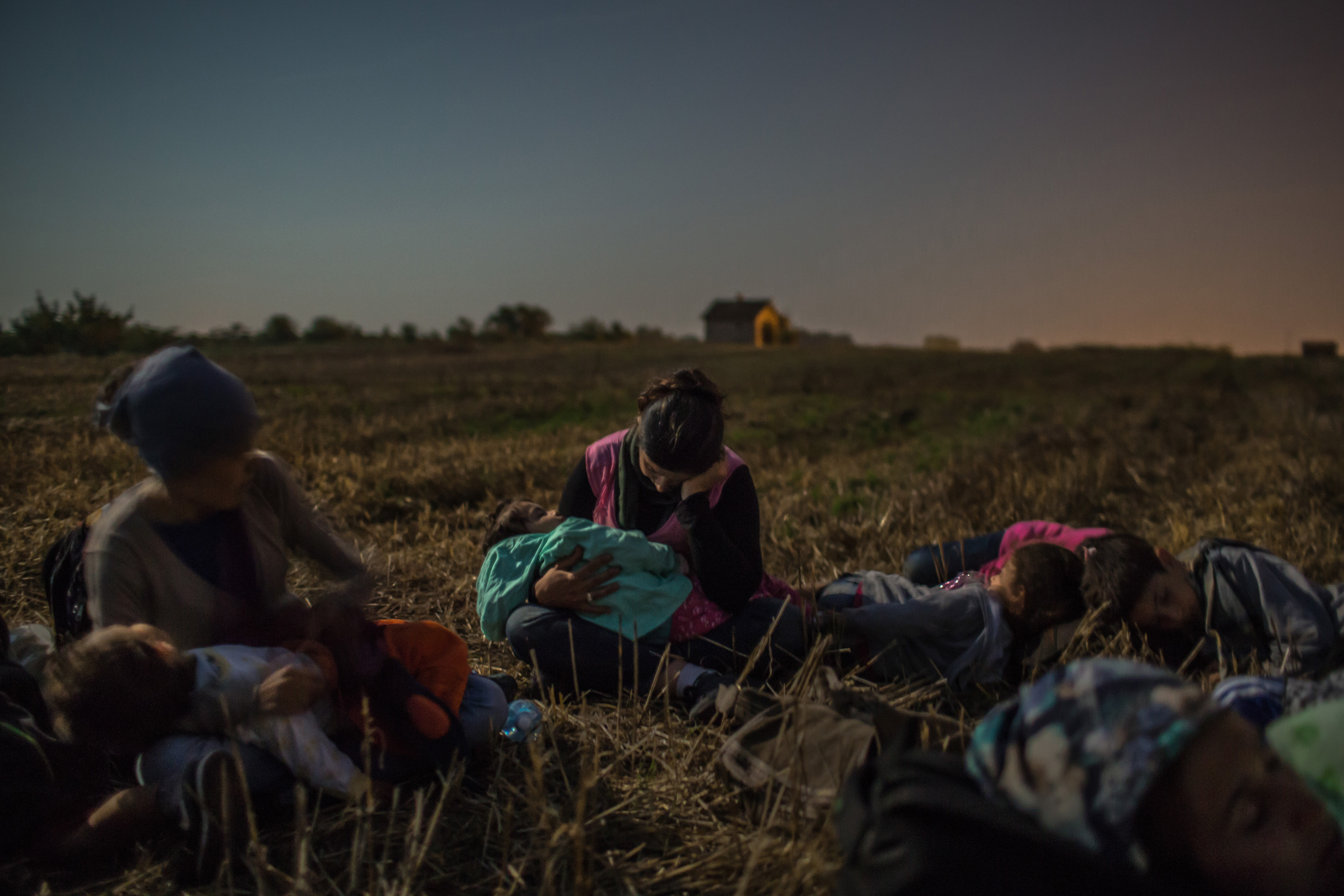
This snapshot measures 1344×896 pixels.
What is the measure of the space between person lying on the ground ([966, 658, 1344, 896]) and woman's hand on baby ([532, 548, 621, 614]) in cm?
181

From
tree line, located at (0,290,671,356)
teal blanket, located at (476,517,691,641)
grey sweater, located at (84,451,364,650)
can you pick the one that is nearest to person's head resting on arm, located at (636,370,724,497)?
teal blanket, located at (476,517,691,641)

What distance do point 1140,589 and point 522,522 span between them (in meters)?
2.52

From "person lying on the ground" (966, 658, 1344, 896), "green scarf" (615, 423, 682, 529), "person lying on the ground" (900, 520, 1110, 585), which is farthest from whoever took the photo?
"person lying on the ground" (900, 520, 1110, 585)

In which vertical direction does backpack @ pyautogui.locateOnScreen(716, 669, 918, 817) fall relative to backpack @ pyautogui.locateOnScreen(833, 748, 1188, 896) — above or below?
below

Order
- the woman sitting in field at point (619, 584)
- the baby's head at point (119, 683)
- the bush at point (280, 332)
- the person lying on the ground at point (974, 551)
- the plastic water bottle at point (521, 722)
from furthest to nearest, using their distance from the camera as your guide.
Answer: the bush at point (280, 332) → the person lying on the ground at point (974, 551) → the woman sitting in field at point (619, 584) → the plastic water bottle at point (521, 722) → the baby's head at point (119, 683)

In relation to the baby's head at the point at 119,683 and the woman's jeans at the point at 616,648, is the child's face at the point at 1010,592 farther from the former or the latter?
the baby's head at the point at 119,683

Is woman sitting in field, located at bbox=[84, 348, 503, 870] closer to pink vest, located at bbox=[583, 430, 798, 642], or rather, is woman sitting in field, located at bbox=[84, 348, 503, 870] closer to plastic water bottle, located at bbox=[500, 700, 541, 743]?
plastic water bottle, located at bbox=[500, 700, 541, 743]

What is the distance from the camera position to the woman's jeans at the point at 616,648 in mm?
2928

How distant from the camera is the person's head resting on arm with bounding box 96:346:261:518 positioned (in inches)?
73.1

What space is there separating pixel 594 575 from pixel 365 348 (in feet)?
68.4

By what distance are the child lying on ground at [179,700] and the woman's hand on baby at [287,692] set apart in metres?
0.02

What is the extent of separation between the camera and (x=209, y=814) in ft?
6.20

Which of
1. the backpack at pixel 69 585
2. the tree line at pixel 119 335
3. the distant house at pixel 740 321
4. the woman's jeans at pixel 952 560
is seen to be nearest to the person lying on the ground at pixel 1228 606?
the woman's jeans at pixel 952 560

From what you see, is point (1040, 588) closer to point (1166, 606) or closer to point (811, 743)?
point (1166, 606)
